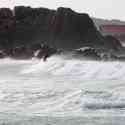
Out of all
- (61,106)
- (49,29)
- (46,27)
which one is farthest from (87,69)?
(46,27)

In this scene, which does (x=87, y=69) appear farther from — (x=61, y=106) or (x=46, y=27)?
(x=46, y=27)

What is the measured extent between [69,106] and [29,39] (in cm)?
4119

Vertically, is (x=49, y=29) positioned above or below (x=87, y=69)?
below

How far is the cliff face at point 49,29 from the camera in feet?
163

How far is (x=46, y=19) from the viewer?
5503 cm

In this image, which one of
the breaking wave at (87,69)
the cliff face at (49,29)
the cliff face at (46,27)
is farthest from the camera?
the cliff face at (46,27)

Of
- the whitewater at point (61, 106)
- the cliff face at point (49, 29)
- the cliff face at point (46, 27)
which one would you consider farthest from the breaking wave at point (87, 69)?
the cliff face at point (46, 27)

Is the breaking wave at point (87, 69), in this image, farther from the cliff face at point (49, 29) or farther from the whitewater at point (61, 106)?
the cliff face at point (49, 29)

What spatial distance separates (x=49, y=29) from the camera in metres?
53.0

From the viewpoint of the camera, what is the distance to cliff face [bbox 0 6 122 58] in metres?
49.8

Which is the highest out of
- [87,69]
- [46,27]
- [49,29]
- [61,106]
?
[61,106]

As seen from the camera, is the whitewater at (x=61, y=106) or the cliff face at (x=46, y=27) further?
the cliff face at (x=46, y=27)

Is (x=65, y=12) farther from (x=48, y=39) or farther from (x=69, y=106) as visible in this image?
(x=69, y=106)

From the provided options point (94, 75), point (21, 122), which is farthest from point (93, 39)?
point (21, 122)
